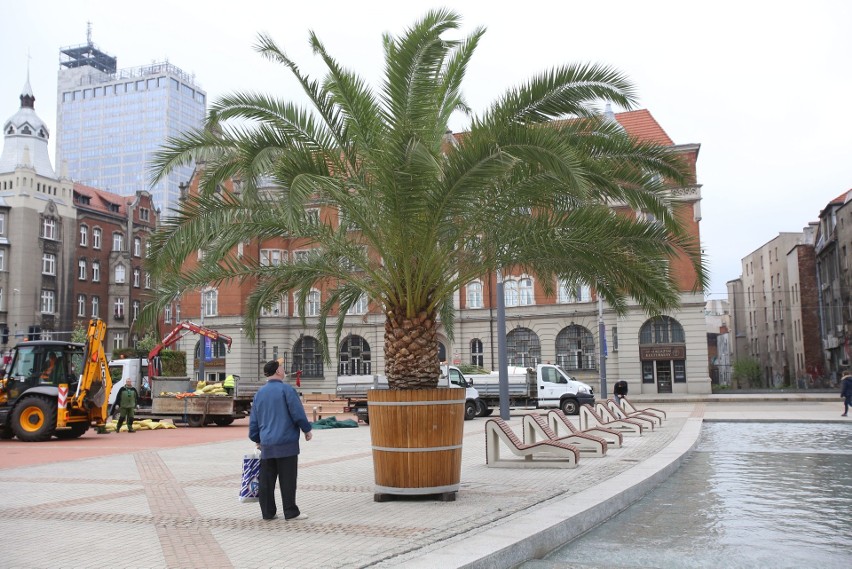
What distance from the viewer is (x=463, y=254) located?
11047 millimetres

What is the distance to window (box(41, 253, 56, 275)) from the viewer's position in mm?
67144

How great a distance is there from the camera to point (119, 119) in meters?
166

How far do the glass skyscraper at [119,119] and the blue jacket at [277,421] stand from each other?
6261 inches

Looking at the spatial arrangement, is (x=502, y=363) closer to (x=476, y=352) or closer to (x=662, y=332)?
(x=662, y=332)

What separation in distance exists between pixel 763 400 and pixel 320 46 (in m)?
38.3

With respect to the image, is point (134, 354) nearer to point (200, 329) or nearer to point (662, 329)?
point (200, 329)

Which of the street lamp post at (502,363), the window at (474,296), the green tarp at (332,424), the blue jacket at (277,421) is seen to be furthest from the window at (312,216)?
the window at (474,296)

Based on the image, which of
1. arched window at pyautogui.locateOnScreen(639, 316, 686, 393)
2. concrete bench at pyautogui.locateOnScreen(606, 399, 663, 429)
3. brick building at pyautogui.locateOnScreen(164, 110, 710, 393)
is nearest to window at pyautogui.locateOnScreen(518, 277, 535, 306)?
brick building at pyautogui.locateOnScreen(164, 110, 710, 393)

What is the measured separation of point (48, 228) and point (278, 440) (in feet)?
219

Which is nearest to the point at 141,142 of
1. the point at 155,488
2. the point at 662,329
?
the point at 662,329

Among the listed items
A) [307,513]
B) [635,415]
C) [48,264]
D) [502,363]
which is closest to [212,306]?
[48,264]

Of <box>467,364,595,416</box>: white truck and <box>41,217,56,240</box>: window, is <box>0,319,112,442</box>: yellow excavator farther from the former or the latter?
<box>41,217,56,240</box>: window

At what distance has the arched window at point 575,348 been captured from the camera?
5294cm

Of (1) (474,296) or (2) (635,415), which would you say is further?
(1) (474,296)
